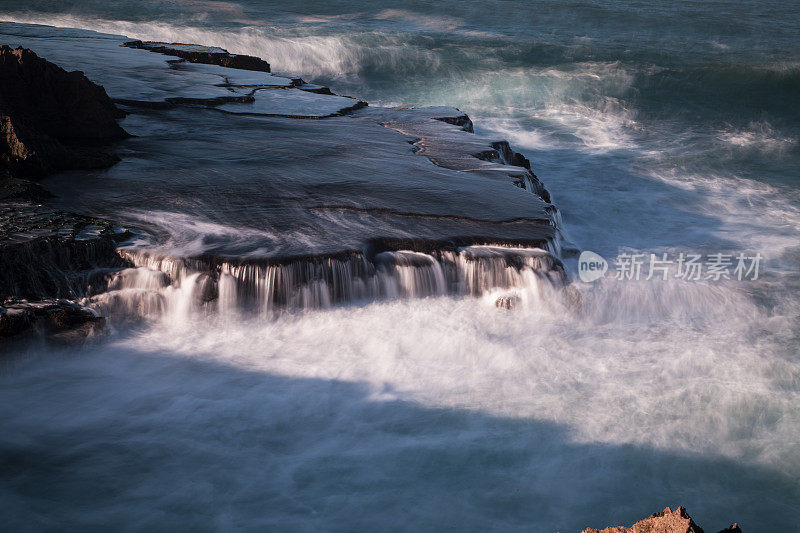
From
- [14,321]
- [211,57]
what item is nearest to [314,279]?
[14,321]

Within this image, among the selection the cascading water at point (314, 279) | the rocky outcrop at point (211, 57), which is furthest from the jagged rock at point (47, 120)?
the rocky outcrop at point (211, 57)

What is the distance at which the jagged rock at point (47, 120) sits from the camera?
4.29m

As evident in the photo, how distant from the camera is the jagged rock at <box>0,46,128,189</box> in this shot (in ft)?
14.1

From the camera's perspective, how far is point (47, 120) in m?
4.91

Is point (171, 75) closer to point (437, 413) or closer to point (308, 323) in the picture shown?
point (308, 323)

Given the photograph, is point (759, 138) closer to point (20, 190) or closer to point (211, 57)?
point (211, 57)

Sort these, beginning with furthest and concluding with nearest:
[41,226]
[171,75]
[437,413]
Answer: [171,75], [41,226], [437,413]

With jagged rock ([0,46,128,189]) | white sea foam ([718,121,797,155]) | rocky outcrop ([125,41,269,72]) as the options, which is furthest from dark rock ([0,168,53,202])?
white sea foam ([718,121,797,155])

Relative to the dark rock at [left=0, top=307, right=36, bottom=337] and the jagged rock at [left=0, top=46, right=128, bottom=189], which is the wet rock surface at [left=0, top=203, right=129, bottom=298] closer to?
the dark rock at [left=0, top=307, right=36, bottom=337]

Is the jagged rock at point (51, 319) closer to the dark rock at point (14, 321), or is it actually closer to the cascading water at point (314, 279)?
the dark rock at point (14, 321)

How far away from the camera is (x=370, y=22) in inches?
624

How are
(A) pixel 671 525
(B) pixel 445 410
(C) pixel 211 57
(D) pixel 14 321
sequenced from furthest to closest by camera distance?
(C) pixel 211 57 < (D) pixel 14 321 < (B) pixel 445 410 < (A) pixel 671 525

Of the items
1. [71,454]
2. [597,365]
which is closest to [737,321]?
[597,365]

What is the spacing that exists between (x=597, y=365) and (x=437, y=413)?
99 cm
